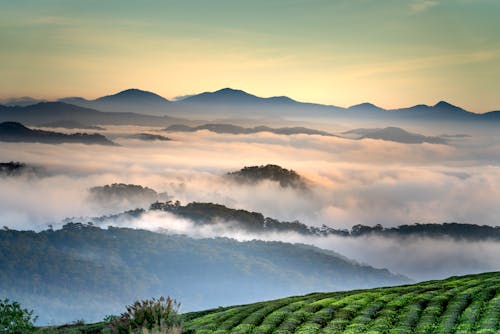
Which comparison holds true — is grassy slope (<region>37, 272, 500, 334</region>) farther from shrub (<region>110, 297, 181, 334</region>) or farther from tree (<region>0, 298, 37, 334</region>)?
tree (<region>0, 298, 37, 334</region>)

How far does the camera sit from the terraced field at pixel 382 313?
51469 millimetres

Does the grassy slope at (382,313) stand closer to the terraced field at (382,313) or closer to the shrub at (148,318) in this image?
the terraced field at (382,313)

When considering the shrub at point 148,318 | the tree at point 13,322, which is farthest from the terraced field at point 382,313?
the tree at point 13,322

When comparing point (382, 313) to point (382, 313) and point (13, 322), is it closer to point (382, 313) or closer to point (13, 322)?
point (382, 313)

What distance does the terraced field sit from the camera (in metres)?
51.5

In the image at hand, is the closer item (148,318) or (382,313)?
(382,313)

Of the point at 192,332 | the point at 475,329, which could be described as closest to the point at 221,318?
the point at 192,332

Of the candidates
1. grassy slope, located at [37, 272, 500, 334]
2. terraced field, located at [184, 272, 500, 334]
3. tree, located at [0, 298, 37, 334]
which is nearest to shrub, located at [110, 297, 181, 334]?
grassy slope, located at [37, 272, 500, 334]

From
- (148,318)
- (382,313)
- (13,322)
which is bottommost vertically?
(382,313)

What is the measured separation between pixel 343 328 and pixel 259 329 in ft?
19.1

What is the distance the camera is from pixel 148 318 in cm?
5625

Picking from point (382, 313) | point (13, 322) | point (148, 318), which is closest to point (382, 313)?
point (382, 313)

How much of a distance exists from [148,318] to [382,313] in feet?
52.4

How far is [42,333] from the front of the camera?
70312 millimetres
